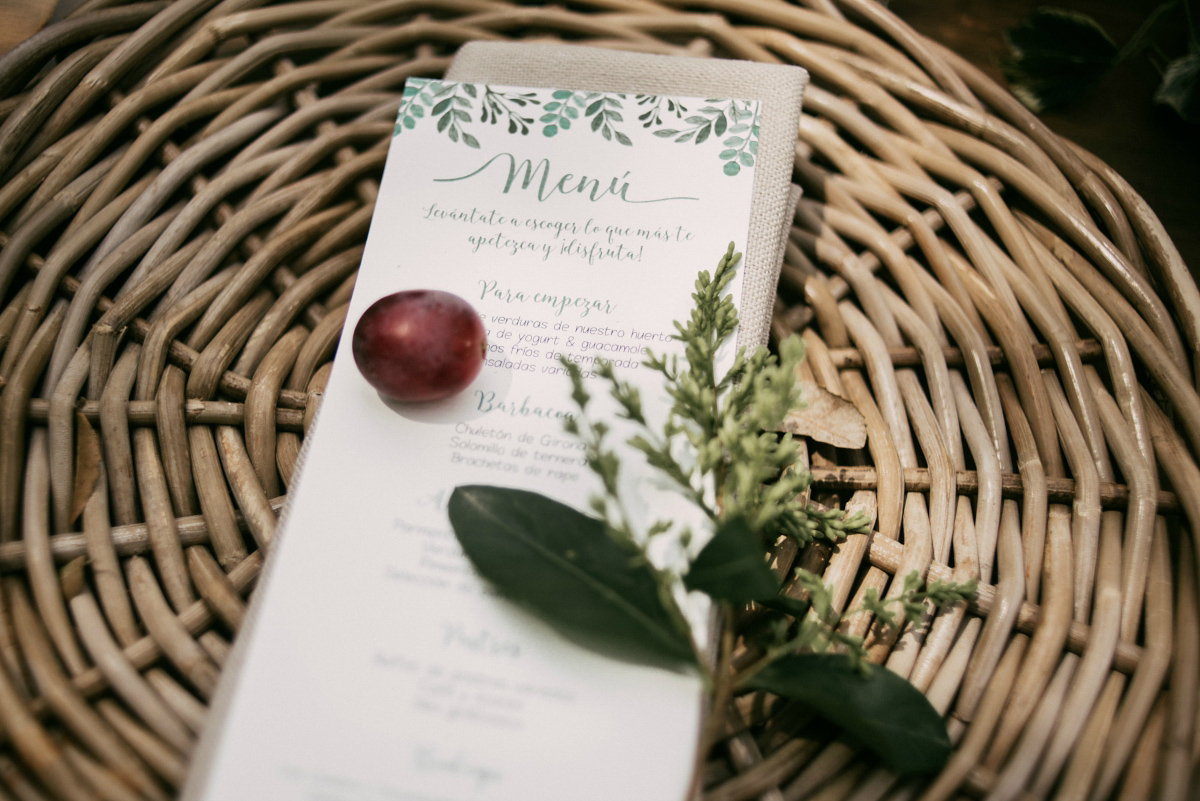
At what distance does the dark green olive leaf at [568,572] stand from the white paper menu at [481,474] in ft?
0.11

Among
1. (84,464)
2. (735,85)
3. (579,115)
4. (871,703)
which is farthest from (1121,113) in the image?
(84,464)

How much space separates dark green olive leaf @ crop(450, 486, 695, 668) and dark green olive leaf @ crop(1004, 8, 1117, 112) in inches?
33.1

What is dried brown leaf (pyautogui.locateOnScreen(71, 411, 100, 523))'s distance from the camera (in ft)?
2.02

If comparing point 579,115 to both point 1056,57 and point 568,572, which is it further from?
point 1056,57

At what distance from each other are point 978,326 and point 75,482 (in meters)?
0.84

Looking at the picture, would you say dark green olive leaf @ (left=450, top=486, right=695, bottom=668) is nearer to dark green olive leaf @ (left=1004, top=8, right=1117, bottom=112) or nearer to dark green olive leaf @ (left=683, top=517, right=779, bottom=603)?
dark green olive leaf @ (left=683, top=517, right=779, bottom=603)

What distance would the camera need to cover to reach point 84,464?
633 millimetres

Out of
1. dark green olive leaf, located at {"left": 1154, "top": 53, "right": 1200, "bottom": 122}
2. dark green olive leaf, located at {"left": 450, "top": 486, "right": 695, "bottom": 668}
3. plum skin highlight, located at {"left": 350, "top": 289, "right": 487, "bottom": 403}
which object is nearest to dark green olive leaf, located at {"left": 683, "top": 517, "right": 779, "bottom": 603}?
dark green olive leaf, located at {"left": 450, "top": 486, "right": 695, "bottom": 668}

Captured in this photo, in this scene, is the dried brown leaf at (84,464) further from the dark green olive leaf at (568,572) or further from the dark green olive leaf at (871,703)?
the dark green olive leaf at (871,703)

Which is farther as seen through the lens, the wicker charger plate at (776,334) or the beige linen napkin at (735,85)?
the beige linen napkin at (735,85)

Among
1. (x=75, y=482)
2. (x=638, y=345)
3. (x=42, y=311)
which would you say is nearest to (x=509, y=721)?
(x=638, y=345)

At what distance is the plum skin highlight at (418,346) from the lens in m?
0.58

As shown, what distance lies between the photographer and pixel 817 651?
51 centimetres

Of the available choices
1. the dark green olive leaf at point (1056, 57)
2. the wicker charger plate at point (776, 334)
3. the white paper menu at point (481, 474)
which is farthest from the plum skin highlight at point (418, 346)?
the dark green olive leaf at point (1056, 57)
